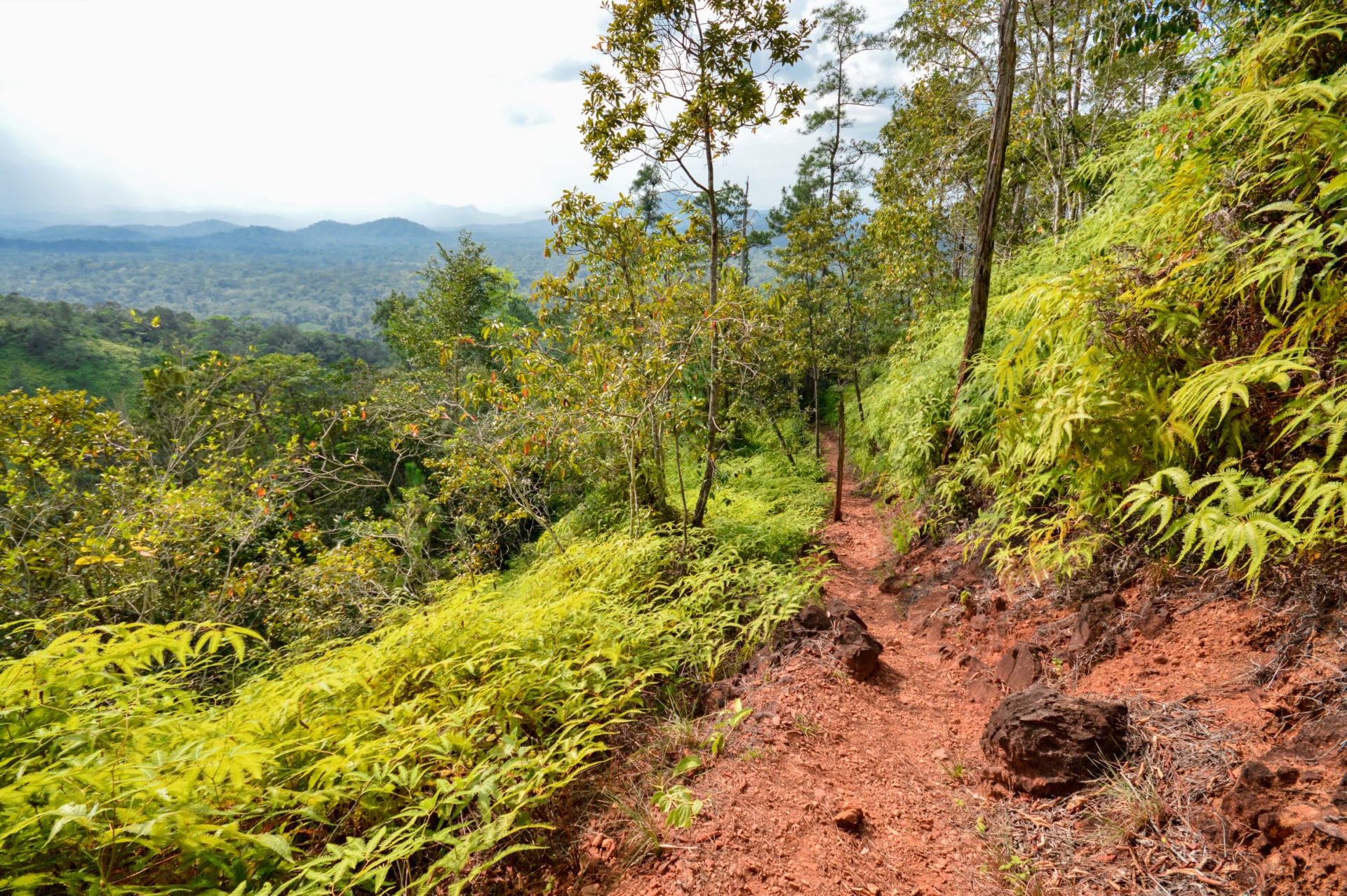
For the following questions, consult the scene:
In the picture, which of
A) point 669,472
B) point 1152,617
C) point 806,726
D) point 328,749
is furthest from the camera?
point 669,472

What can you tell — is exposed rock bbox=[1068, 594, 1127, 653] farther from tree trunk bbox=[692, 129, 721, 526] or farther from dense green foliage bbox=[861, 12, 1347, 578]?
tree trunk bbox=[692, 129, 721, 526]

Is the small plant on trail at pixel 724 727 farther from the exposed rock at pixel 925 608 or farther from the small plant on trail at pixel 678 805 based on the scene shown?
the exposed rock at pixel 925 608

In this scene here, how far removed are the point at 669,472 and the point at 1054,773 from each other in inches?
422

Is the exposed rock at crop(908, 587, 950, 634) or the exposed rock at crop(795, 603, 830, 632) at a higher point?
the exposed rock at crop(795, 603, 830, 632)

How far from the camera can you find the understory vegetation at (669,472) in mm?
2312

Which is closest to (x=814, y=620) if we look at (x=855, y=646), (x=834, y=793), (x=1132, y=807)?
(x=855, y=646)

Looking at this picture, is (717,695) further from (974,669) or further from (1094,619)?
(1094,619)

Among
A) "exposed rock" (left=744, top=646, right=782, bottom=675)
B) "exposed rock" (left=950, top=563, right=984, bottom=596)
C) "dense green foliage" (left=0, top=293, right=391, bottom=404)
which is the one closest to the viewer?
"exposed rock" (left=744, top=646, right=782, bottom=675)

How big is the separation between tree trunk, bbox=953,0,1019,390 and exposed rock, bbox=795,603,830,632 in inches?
134

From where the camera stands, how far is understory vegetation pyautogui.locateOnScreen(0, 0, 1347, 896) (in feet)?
7.59

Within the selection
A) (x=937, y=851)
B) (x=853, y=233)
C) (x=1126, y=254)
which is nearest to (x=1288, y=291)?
(x=1126, y=254)

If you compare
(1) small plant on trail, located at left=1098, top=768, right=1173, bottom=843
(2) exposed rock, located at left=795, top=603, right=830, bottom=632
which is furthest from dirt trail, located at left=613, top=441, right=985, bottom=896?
(1) small plant on trail, located at left=1098, top=768, right=1173, bottom=843

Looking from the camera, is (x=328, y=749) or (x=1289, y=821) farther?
(x=328, y=749)

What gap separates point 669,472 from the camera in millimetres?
13055
